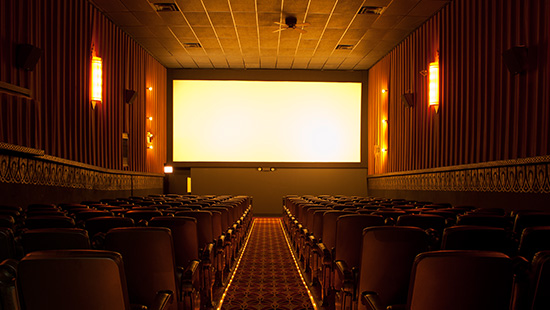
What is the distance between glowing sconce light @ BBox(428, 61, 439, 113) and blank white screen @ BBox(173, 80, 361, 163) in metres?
5.78

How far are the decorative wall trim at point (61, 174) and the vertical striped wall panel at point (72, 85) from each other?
0.22 meters

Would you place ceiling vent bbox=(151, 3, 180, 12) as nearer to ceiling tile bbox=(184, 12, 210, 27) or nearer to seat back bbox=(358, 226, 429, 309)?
ceiling tile bbox=(184, 12, 210, 27)

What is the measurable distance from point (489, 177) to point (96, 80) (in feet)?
25.8

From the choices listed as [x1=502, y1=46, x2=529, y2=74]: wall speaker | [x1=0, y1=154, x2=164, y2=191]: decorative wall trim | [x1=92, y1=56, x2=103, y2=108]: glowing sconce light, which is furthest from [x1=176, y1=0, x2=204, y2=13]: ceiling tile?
[x1=502, y1=46, x2=529, y2=74]: wall speaker

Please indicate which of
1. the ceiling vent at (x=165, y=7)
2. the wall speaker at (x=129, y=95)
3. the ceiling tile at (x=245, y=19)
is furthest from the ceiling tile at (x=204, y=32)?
the wall speaker at (x=129, y=95)

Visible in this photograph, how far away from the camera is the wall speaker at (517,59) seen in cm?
643

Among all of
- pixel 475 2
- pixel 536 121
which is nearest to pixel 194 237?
pixel 536 121

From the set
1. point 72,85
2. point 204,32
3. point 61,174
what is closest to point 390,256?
point 61,174

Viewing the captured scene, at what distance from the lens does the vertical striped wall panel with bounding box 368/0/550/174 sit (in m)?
6.34

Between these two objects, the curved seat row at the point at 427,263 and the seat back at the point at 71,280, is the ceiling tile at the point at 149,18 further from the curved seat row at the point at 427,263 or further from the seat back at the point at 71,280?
the seat back at the point at 71,280

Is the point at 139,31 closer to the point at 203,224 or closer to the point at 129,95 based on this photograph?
the point at 129,95

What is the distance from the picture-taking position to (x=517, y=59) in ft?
21.2

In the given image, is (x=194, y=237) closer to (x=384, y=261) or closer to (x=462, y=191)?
(x=384, y=261)

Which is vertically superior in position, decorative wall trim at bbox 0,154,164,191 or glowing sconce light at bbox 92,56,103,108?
glowing sconce light at bbox 92,56,103,108
